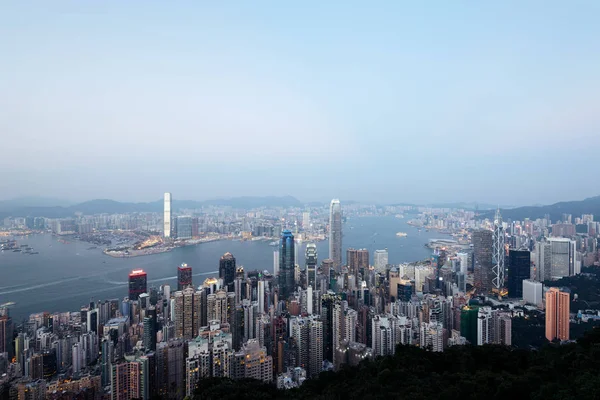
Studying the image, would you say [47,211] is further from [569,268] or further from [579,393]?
[569,268]

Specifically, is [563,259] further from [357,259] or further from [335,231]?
[335,231]

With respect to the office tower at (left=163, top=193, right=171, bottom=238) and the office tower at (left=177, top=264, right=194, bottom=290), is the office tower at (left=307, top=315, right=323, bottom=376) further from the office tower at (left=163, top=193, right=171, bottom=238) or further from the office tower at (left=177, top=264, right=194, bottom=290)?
the office tower at (left=163, top=193, right=171, bottom=238)

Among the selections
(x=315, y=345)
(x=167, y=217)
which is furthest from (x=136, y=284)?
(x=167, y=217)

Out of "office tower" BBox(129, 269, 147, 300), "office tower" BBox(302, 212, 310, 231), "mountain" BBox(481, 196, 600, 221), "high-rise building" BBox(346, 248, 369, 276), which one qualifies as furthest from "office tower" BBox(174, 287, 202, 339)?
"mountain" BBox(481, 196, 600, 221)

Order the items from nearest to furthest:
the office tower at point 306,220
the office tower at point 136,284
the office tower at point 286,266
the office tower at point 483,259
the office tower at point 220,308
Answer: the office tower at point 220,308 < the office tower at point 136,284 < the office tower at point 286,266 < the office tower at point 483,259 < the office tower at point 306,220

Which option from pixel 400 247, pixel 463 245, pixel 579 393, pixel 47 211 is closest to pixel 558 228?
pixel 463 245

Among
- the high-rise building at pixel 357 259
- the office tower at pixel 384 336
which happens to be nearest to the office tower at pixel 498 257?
the high-rise building at pixel 357 259

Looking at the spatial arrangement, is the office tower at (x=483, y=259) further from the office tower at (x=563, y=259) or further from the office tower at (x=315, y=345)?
the office tower at (x=315, y=345)
